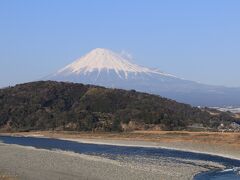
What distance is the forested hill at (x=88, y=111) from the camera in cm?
6975

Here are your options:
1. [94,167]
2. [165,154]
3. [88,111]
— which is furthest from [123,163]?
[88,111]

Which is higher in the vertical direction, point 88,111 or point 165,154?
point 88,111

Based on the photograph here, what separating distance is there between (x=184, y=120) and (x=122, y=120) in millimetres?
7888

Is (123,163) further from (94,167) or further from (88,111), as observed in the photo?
(88,111)

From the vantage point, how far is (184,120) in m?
72.2

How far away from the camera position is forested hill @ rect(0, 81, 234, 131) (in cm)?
6975

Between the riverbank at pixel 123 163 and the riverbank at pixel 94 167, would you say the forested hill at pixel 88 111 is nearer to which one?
the riverbank at pixel 123 163

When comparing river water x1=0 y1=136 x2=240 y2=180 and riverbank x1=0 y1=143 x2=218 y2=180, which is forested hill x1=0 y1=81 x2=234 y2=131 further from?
riverbank x1=0 y1=143 x2=218 y2=180

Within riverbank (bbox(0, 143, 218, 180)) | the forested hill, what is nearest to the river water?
riverbank (bbox(0, 143, 218, 180))

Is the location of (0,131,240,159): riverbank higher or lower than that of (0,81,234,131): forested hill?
lower

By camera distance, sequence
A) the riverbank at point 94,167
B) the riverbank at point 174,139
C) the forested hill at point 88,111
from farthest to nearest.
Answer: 1. the forested hill at point 88,111
2. the riverbank at point 174,139
3. the riverbank at point 94,167

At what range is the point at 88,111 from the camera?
245ft

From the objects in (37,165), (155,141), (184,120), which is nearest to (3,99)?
(184,120)

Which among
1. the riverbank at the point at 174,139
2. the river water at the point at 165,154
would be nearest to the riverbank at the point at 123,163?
the riverbank at the point at 174,139
